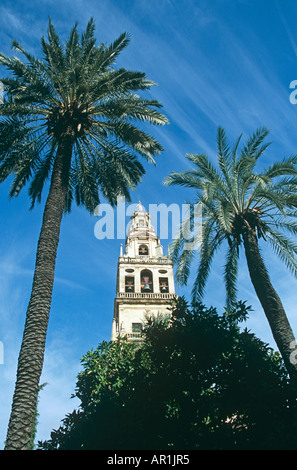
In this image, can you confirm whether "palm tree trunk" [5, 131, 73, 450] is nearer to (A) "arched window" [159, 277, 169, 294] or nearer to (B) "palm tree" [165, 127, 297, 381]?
(B) "palm tree" [165, 127, 297, 381]

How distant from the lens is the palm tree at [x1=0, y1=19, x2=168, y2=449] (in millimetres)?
12047

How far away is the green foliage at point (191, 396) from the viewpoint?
10.7 metres

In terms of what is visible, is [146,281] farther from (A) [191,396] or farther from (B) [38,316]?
(B) [38,316]

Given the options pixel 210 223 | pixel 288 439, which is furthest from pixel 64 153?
pixel 288 439

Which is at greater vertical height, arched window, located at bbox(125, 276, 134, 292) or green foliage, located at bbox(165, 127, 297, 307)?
arched window, located at bbox(125, 276, 134, 292)

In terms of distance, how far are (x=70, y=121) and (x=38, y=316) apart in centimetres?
714

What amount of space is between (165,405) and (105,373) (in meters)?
4.06

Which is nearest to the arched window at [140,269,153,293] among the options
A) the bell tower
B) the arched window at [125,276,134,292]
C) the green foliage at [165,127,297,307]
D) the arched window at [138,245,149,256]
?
the bell tower

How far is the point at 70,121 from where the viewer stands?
41.9 feet

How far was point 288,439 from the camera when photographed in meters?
9.59

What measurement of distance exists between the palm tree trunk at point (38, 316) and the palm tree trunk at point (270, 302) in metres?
6.93

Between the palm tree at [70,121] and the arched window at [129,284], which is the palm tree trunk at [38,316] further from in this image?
the arched window at [129,284]

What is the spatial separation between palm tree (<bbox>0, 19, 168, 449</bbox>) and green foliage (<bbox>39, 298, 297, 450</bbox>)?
5.72 m

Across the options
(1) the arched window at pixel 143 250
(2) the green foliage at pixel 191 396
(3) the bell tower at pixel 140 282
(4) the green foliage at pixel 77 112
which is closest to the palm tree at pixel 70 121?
(4) the green foliage at pixel 77 112
